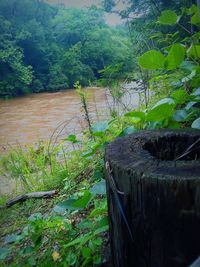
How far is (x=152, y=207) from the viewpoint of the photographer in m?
0.79

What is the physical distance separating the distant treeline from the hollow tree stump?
1721 cm

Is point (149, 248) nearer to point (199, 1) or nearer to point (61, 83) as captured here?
point (199, 1)

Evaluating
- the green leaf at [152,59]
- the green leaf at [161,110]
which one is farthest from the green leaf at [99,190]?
the green leaf at [152,59]

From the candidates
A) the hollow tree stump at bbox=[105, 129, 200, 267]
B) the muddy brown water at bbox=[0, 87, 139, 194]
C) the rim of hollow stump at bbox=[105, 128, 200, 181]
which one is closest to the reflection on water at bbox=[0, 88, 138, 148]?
the muddy brown water at bbox=[0, 87, 139, 194]

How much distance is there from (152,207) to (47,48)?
24613 mm

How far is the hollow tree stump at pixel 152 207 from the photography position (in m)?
0.75

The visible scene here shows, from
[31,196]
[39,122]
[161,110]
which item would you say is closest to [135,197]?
[161,110]

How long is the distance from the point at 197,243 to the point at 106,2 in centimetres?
821

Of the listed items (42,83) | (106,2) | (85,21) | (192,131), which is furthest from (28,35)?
(192,131)

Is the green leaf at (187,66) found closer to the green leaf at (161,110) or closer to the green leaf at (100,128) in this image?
the green leaf at (161,110)

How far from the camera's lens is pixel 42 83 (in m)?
20.2

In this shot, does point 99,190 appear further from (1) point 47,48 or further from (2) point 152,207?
(1) point 47,48

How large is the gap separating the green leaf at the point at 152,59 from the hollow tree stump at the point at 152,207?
0.29 metres

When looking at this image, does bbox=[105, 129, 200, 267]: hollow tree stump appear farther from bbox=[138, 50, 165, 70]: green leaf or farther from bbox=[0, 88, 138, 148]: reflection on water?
bbox=[0, 88, 138, 148]: reflection on water
